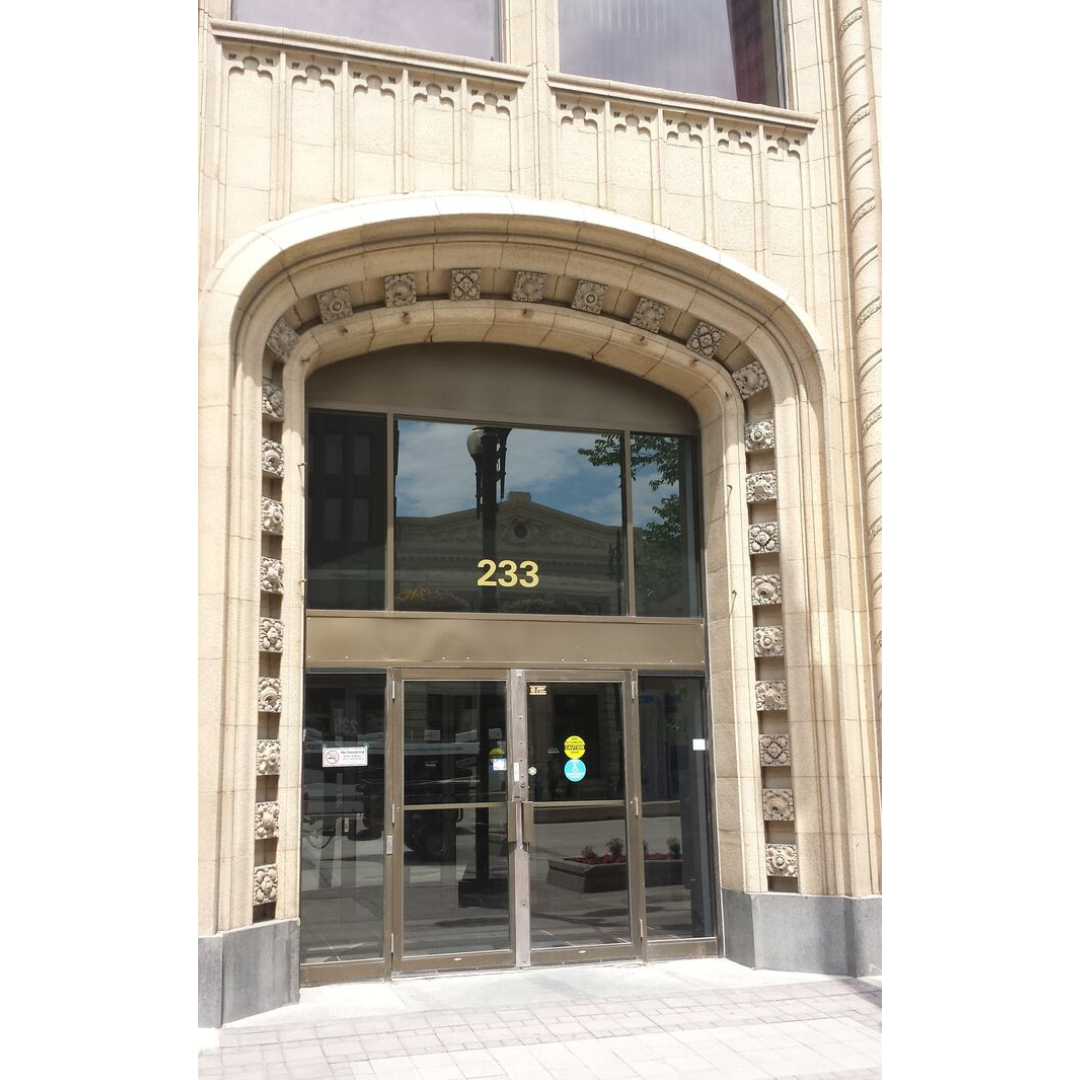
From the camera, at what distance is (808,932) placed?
9188 mm

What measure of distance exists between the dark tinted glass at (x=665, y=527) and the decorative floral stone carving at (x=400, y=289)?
2590 mm

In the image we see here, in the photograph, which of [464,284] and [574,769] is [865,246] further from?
[574,769]

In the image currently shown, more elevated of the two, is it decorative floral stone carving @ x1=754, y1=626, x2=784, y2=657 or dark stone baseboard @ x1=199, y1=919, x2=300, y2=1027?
decorative floral stone carving @ x1=754, y1=626, x2=784, y2=657

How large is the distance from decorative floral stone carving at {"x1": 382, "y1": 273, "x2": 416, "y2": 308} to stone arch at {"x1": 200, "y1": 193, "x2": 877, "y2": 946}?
0.01 metres

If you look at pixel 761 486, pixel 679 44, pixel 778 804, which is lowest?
pixel 778 804

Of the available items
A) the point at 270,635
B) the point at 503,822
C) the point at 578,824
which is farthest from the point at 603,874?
the point at 270,635

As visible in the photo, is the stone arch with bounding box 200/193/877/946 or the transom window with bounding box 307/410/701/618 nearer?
the stone arch with bounding box 200/193/877/946

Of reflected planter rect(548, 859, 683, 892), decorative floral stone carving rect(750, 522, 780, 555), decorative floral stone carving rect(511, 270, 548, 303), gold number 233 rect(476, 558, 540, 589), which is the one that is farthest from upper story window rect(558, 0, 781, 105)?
reflected planter rect(548, 859, 683, 892)

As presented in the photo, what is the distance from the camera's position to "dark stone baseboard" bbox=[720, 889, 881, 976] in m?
8.99

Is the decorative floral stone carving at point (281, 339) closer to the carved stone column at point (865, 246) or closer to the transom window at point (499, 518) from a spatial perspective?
the transom window at point (499, 518)

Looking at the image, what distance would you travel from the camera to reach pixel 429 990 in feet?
28.3

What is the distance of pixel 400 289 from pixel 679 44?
3.68m

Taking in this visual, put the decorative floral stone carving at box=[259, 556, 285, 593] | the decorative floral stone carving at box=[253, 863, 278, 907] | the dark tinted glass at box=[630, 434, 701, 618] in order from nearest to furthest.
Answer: the decorative floral stone carving at box=[253, 863, 278, 907], the decorative floral stone carving at box=[259, 556, 285, 593], the dark tinted glass at box=[630, 434, 701, 618]

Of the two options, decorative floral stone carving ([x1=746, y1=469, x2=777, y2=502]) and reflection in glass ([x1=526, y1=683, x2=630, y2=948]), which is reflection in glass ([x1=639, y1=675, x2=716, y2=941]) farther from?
decorative floral stone carving ([x1=746, y1=469, x2=777, y2=502])
